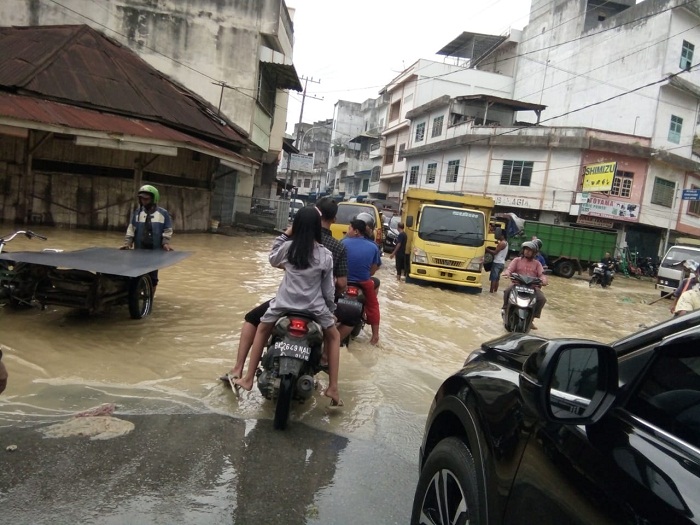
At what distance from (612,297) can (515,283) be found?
35.9 ft

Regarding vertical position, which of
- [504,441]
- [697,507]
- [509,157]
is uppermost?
[509,157]

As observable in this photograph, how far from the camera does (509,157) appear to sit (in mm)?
31562

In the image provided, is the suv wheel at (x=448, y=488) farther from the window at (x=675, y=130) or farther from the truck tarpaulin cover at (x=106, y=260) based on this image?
the window at (x=675, y=130)

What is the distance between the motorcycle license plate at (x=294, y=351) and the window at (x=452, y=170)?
32.2 metres

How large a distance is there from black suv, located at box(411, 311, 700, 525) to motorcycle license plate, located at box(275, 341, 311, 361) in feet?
6.01

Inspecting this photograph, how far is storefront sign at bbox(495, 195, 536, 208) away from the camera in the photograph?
30.8 meters

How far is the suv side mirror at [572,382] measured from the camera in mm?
1593

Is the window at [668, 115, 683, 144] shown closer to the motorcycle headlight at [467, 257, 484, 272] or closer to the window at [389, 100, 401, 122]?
the window at [389, 100, 401, 122]

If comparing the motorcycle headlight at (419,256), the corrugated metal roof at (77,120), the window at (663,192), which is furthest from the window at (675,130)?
the corrugated metal roof at (77,120)

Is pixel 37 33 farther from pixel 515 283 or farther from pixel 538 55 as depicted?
pixel 538 55

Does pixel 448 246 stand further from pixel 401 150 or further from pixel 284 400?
pixel 401 150

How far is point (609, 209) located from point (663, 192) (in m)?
4.19

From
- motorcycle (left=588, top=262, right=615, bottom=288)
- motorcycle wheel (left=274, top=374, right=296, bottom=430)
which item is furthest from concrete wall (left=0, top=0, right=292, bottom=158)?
motorcycle wheel (left=274, top=374, right=296, bottom=430)

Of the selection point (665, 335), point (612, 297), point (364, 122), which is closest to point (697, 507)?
point (665, 335)
